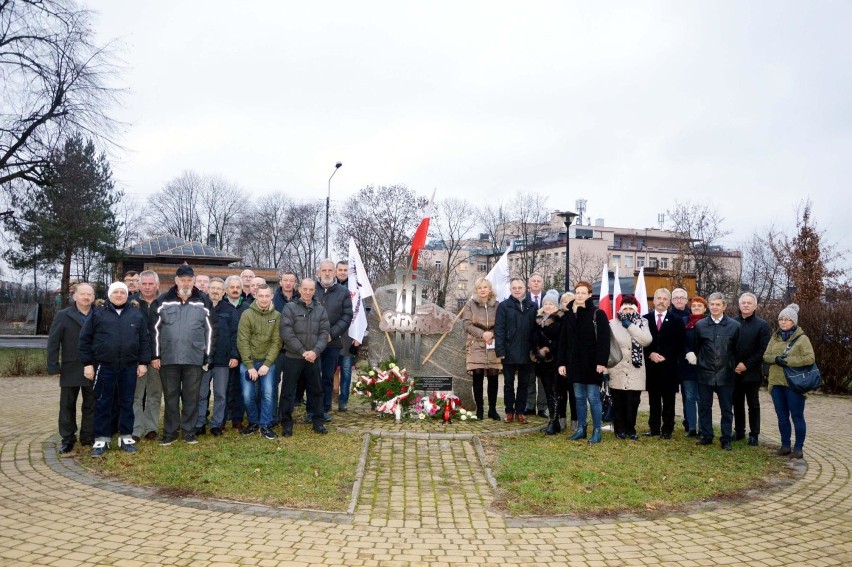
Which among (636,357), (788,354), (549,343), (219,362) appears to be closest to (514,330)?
(549,343)

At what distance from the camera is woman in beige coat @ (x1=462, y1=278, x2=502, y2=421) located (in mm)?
8695

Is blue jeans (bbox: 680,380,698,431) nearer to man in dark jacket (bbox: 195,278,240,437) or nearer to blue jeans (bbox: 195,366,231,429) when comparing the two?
man in dark jacket (bbox: 195,278,240,437)

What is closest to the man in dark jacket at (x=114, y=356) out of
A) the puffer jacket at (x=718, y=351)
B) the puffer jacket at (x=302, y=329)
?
the puffer jacket at (x=302, y=329)

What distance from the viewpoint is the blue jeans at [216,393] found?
25.5 feet

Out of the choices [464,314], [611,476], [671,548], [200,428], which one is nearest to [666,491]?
[611,476]

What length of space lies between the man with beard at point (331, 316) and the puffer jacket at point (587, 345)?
305 centimetres

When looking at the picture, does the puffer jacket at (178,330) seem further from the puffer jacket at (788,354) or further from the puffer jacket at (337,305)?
the puffer jacket at (788,354)

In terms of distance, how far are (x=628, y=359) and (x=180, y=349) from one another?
5.53m

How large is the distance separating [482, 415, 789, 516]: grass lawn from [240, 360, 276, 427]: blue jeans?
2709 mm

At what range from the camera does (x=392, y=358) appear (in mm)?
9367

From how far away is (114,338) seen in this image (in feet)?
22.6

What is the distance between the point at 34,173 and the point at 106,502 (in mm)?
20498

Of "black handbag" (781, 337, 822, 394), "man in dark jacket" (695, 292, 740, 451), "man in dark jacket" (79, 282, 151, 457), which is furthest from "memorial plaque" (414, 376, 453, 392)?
"black handbag" (781, 337, 822, 394)

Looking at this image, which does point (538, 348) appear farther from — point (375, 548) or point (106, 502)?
point (106, 502)
